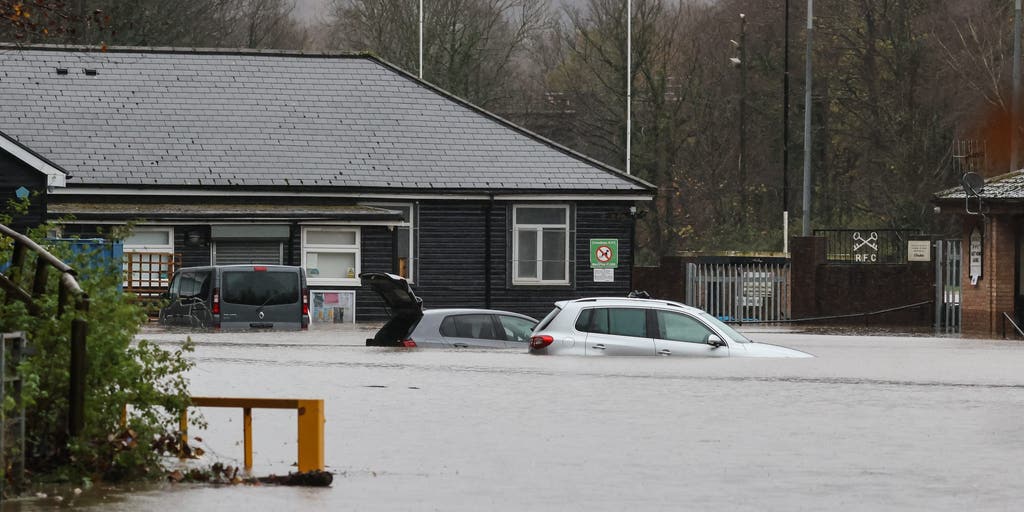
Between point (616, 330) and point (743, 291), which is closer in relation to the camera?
point (616, 330)

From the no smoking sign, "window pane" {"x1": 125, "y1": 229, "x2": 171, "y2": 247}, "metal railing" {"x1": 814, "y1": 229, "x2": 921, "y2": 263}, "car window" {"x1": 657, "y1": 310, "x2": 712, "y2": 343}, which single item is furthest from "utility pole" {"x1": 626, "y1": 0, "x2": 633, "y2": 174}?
"car window" {"x1": 657, "y1": 310, "x2": 712, "y2": 343}

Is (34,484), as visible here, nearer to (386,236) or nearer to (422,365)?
(422,365)

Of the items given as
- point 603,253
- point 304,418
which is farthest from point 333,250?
point 304,418

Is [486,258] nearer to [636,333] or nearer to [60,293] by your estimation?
[636,333]

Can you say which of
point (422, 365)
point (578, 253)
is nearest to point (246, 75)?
point (578, 253)

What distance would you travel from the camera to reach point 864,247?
49.5 meters

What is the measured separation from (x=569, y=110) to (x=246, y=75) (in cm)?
3068

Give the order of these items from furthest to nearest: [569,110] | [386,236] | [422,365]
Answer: [569,110]
[386,236]
[422,365]

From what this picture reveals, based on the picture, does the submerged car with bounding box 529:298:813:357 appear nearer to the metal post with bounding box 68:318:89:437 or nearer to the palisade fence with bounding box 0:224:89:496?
the palisade fence with bounding box 0:224:89:496

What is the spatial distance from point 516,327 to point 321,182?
16.5m

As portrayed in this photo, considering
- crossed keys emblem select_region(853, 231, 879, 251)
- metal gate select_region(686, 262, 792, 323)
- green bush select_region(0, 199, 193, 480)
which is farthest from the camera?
crossed keys emblem select_region(853, 231, 879, 251)

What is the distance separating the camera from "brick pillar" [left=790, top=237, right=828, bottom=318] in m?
45.2

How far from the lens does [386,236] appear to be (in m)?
42.1

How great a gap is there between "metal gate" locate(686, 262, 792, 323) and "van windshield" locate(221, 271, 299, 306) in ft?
44.1
